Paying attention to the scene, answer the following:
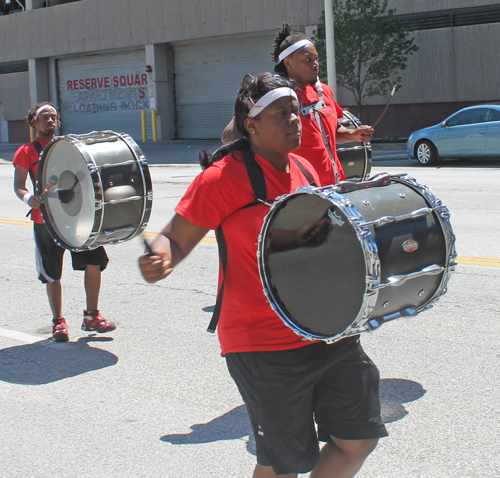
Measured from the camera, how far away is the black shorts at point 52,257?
18.9ft

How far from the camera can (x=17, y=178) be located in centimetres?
599

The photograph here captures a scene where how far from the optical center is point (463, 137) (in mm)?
17703

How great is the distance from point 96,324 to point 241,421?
2.15 m

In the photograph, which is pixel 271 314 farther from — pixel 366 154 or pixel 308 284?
pixel 366 154

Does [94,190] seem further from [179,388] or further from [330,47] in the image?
[330,47]

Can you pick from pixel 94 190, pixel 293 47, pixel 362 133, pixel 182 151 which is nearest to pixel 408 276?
pixel 293 47

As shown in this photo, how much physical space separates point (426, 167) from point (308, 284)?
16.3 m

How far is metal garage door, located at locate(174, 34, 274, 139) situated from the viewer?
94.6 feet

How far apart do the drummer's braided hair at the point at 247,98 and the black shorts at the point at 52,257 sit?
3120 mm

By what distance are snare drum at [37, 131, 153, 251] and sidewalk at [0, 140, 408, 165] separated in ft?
42.2

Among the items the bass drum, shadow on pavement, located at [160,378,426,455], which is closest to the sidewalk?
the bass drum

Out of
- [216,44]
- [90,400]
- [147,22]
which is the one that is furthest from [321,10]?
[90,400]

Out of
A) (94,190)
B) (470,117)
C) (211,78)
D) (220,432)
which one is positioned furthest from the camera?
(211,78)

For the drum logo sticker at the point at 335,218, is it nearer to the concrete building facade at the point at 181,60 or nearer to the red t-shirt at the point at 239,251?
the red t-shirt at the point at 239,251
